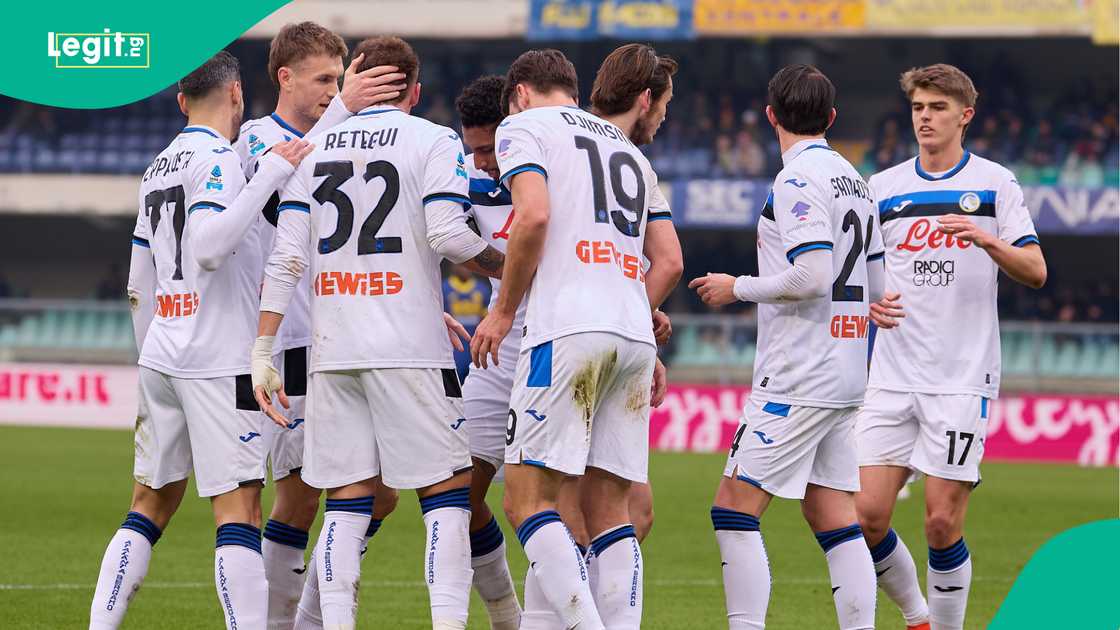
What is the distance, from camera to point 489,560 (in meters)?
6.29

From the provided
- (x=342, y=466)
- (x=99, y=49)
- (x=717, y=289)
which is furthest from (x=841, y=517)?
(x=99, y=49)

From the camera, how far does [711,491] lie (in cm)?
1513

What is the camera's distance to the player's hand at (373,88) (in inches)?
224

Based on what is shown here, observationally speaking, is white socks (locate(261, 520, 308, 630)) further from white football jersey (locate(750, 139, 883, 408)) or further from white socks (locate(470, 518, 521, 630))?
white football jersey (locate(750, 139, 883, 408))

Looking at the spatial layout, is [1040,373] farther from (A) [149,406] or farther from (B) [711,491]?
(A) [149,406]

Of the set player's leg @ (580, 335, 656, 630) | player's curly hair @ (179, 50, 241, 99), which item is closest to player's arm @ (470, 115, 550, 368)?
player's leg @ (580, 335, 656, 630)

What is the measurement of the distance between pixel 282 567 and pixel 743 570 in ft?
6.40

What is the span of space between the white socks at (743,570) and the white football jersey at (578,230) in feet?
3.15

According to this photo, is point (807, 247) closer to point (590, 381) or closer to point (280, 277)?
point (590, 381)

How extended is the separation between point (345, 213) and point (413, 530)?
6.58 metres

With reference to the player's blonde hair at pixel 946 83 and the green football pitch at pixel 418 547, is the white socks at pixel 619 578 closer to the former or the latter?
the green football pitch at pixel 418 547

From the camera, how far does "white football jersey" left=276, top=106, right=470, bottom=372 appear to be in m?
5.45

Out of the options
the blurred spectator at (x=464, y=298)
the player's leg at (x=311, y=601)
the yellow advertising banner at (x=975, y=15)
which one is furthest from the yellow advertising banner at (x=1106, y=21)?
the player's leg at (x=311, y=601)

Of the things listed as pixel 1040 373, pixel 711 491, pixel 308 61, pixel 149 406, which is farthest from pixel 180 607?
pixel 1040 373
